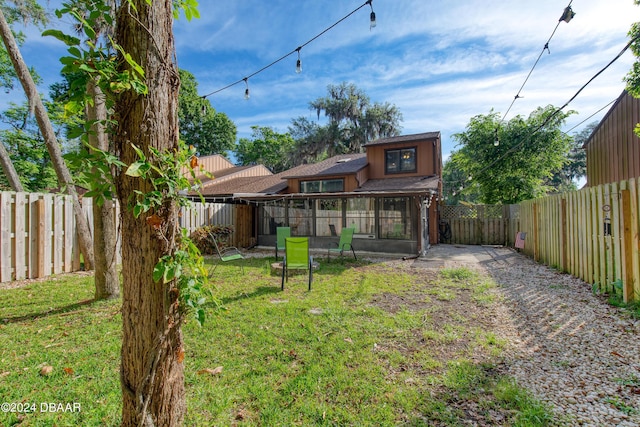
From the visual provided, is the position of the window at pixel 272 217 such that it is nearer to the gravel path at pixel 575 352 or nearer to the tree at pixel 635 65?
the gravel path at pixel 575 352

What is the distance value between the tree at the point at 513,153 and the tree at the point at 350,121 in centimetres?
1043

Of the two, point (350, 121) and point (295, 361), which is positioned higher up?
point (350, 121)

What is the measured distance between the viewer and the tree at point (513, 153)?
49.2ft

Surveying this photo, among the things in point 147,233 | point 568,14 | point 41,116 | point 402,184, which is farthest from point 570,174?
point 41,116

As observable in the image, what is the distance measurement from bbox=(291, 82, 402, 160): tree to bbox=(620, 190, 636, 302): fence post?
75.1 ft

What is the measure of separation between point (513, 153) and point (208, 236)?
1536cm

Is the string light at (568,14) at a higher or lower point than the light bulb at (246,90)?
lower

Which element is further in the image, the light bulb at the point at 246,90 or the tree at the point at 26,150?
the tree at the point at 26,150

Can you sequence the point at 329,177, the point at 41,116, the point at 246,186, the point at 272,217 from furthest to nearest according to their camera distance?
the point at 246,186, the point at 329,177, the point at 272,217, the point at 41,116

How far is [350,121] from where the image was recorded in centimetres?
2711

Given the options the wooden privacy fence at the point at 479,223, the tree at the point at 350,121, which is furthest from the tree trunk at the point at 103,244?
the tree at the point at 350,121

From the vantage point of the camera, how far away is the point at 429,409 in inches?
89.2

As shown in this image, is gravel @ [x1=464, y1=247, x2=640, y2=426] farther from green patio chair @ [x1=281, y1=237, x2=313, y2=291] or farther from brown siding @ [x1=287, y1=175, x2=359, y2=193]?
brown siding @ [x1=287, y1=175, x2=359, y2=193]

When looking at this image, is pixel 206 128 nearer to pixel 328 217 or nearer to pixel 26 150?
pixel 26 150
